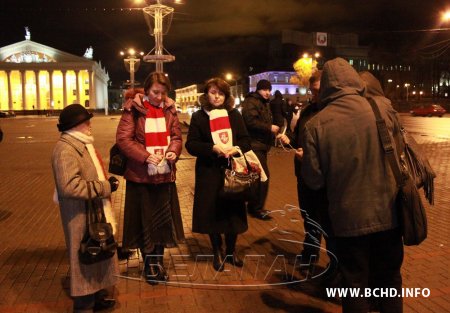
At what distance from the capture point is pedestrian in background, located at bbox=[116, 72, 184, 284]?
456 centimetres

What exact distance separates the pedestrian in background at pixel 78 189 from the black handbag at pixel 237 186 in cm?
119

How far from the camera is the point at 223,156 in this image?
473 centimetres

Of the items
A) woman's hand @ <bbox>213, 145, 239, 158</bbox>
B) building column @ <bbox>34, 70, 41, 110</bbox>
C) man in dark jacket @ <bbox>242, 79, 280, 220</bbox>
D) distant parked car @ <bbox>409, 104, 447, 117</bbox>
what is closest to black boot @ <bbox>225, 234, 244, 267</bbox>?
woman's hand @ <bbox>213, 145, 239, 158</bbox>

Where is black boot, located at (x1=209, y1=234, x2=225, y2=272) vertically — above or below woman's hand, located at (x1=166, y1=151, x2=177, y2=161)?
below

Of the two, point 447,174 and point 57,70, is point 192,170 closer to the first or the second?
point 447,174

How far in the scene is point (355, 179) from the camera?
2.96m

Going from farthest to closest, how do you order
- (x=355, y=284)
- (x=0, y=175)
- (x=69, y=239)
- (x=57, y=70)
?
(x=57, y=70) < (x=0, y=175) < (x=69, y=239) < (x=355, y=284)

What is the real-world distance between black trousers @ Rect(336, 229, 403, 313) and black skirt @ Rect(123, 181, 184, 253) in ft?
6.73

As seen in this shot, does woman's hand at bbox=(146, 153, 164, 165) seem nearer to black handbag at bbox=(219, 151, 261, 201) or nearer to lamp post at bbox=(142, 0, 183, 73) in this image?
black handbag at bbox=(219, 151, 261, 201)

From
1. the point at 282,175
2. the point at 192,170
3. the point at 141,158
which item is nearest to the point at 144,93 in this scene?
the point at 141,158

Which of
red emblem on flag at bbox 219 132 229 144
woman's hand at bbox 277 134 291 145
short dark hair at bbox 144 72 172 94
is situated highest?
short dark hair at bbox 144 72 172 94

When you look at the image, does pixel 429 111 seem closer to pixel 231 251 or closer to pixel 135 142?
pixel 231 251

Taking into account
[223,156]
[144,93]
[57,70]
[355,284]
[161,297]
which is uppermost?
[57,70]

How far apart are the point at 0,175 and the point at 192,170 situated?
4.78 m
